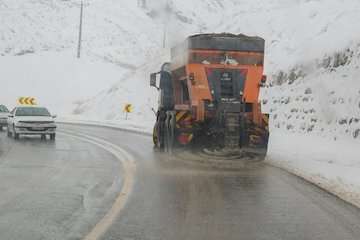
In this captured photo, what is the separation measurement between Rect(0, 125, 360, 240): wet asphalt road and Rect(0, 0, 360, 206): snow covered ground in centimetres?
131

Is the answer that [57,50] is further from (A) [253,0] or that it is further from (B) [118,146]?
(B) [118,146]

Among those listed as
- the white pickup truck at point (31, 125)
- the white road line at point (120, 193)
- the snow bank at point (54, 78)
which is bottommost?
the white road line at point (120, 193)

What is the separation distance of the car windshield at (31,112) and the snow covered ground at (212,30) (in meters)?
9.05

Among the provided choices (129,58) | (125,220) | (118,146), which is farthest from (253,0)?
(125,220)

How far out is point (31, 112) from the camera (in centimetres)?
2658

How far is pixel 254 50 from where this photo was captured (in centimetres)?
1819

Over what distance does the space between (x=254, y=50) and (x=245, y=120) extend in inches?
85.6

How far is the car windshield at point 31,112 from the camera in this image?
2627cm

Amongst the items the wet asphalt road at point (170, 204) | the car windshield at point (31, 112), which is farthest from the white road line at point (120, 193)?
the car windshield at point (31, 112)

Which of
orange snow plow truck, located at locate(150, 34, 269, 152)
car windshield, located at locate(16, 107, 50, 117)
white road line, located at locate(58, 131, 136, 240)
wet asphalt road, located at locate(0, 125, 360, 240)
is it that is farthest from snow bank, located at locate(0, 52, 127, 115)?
wet asphalt road, located at locate(0, 125, 360, 240)

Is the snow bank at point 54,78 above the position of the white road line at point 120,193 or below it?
above

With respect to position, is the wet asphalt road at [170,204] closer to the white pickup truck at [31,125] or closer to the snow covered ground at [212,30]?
the snow covered ground at [212,30]

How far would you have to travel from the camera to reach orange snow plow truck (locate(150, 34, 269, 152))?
1744 cm

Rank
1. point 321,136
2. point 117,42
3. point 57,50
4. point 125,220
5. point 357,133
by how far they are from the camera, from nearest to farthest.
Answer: point 125,220
point 357,133
point 321,136
point 57,50
point 117,42
